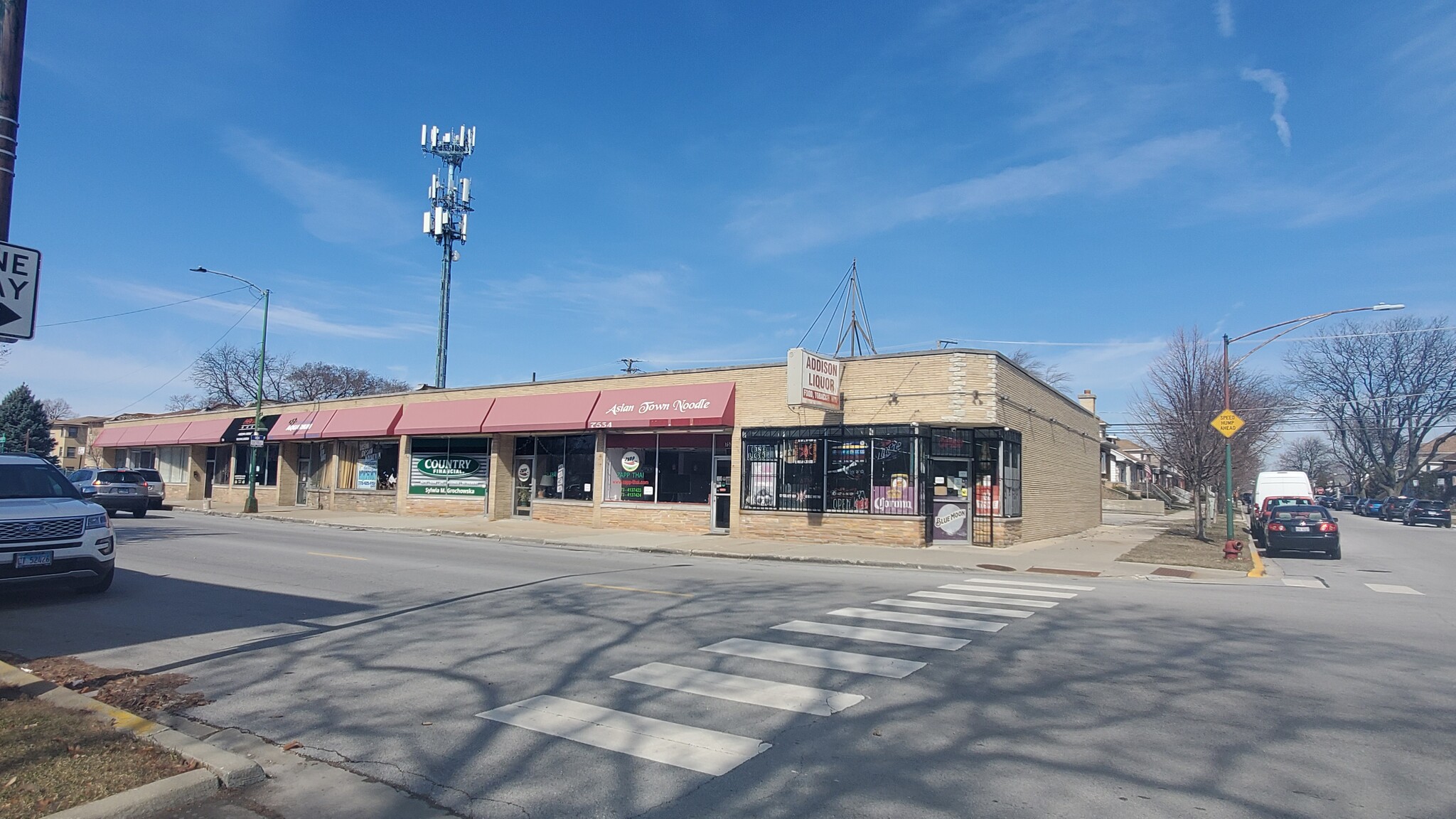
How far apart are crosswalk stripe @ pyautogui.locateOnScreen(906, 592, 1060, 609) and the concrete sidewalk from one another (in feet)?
14.9

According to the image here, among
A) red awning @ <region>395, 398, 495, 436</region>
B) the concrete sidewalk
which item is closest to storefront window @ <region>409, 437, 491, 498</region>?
red awning @ <region>395, 398, 495, 436</region>

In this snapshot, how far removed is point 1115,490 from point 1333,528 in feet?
154

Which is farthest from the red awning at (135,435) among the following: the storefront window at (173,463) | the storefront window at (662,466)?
the storefront window at (662,466)

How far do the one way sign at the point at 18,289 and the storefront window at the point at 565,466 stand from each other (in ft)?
69.5

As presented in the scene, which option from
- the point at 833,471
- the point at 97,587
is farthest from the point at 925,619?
the point at 833,471

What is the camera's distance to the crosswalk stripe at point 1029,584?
1388cm

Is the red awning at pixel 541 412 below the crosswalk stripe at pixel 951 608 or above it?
above

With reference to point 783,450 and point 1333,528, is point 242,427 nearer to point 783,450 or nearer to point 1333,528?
point 783,450

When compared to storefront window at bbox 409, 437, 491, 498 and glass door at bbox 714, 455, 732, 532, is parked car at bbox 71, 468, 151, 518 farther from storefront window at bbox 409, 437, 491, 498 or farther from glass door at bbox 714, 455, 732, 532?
glass door at bbox 714, 455, 732, 532

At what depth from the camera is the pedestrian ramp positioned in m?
5.59

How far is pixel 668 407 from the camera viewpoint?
24.8m

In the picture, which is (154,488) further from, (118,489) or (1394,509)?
(1394,509)

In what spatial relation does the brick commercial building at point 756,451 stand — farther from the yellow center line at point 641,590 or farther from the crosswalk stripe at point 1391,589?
the yellow center line at point 641,590

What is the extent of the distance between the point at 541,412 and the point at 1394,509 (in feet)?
180
